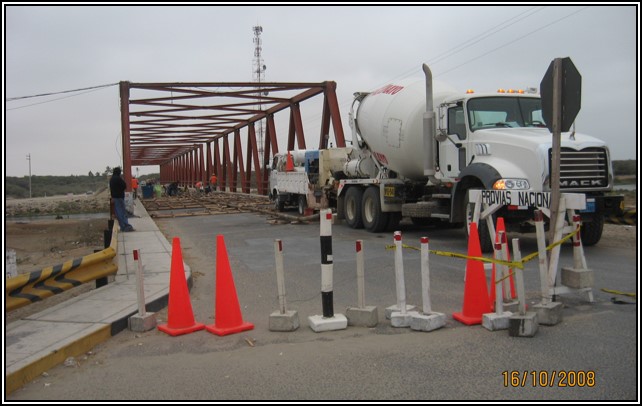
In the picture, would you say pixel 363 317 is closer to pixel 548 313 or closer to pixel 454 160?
pixel 548 313

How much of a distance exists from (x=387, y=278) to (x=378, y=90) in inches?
315

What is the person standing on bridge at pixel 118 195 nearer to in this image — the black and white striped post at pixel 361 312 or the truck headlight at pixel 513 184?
the truck headlight at pixel 513 184

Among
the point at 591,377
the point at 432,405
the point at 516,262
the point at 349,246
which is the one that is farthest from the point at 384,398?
the point at 349,246

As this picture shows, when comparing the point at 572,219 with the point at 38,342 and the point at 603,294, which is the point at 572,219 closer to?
the point at 603,294

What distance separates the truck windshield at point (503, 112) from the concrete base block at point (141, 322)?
7751 mm

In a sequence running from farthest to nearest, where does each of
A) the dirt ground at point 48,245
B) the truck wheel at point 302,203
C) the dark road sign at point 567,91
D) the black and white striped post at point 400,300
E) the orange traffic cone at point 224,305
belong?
the truck wheel at point 302,203 < the dirt ground at point 48,245 < the dark road sign at point 567,91 < the orange traffic cone at point 224,305 < the black and white striped post at point 400,300

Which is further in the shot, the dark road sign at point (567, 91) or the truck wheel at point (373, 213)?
the truck wheel at point (373, 213)

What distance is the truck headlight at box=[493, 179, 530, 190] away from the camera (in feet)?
30.9

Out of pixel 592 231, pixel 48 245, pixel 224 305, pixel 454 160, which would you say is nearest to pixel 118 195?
pixel 48 245

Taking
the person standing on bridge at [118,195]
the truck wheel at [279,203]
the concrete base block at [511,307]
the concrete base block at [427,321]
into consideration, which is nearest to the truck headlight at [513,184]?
the concrete base block at [511,307]

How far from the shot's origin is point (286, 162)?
23.3 metres

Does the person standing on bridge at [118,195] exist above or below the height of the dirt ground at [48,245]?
above

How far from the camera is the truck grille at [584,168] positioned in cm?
934

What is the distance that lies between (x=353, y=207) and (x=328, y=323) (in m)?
10.2
